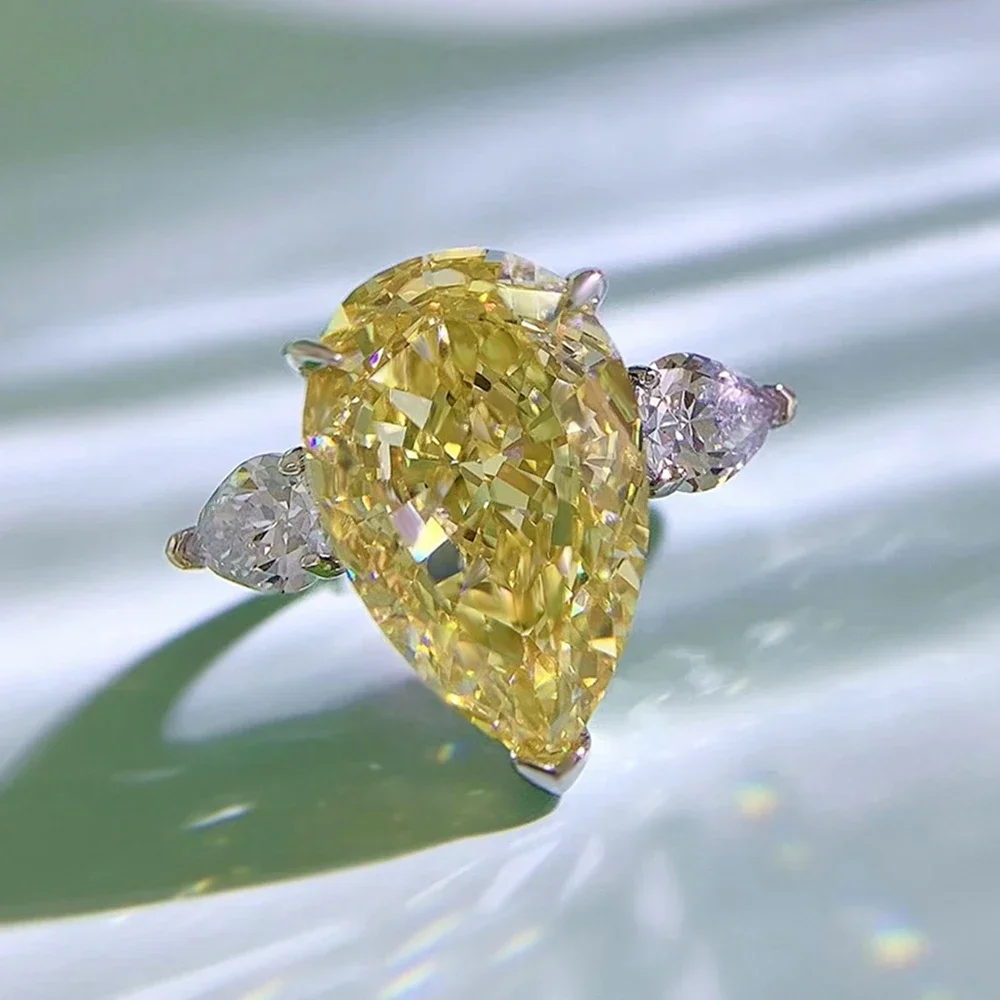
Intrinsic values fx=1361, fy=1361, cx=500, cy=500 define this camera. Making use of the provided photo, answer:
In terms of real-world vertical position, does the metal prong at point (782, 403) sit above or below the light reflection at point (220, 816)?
above

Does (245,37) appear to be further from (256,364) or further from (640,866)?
(640,866)

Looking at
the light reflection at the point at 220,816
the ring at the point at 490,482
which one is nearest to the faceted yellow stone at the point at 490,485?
the ring at the point at 490,482

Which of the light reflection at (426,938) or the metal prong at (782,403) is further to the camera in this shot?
the metal prong at (782,403)

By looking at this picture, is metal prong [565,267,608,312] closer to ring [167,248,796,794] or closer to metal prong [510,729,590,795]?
ring [167,248,796,794]

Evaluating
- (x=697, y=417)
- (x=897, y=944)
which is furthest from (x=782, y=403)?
(x=897, y=944)

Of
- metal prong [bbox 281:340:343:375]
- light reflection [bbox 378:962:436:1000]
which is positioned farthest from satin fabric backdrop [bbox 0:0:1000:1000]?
metal prong [bbox 281:340:343:375]

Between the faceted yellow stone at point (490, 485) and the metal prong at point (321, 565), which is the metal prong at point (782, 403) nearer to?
the faceted yellow stone at point (490, 485)
